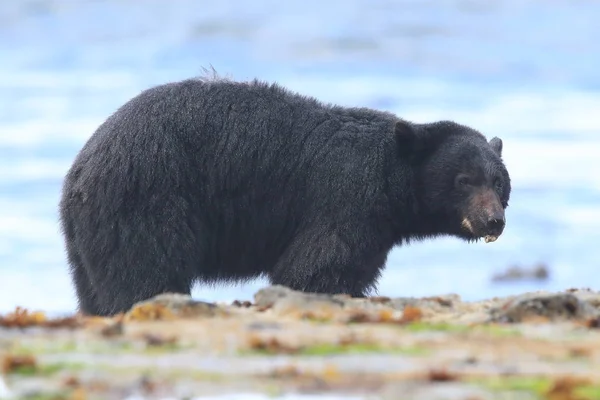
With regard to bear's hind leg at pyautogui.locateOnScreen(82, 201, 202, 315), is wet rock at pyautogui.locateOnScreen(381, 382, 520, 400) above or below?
below

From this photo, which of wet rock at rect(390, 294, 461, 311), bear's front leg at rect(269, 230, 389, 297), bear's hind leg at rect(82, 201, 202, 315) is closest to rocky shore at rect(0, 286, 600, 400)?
wet rock at rect(390, 294, 461, 311)

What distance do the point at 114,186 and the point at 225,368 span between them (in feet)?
18.0

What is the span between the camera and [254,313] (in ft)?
31.9

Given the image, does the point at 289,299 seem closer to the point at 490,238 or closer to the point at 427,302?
the point at 427,302

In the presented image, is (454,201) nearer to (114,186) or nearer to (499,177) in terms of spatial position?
(499,177)

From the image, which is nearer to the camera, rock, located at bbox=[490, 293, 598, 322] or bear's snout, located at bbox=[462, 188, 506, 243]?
rock, located at bbox=[490, 293, 598, 322]

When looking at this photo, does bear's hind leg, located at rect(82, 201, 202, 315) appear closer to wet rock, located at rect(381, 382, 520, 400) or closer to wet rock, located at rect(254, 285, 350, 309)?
wet rock, located at rect(254, 285, 350, 309)

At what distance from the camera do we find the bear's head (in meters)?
13.5

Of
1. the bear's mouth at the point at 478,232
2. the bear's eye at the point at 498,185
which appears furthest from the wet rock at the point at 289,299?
the bear's eye at the point at 498,185

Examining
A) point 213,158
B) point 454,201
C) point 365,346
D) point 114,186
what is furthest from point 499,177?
point 365,346

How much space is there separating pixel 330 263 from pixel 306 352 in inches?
207

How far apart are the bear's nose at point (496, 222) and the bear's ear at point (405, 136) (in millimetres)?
1310

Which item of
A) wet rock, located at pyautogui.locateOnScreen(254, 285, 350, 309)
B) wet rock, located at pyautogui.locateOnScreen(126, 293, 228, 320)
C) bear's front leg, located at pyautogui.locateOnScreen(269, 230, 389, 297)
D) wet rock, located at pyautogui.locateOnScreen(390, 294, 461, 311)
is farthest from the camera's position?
bear's front leg, located at pyautogui.locateOnScreen(269, 230, 389, 297)

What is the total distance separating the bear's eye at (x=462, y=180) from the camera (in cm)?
1359
